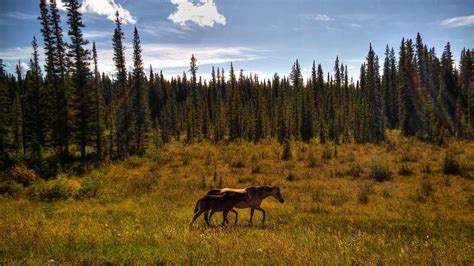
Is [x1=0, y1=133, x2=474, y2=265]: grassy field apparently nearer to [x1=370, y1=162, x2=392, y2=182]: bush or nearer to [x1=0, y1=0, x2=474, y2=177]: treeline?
[x1=370, y1=162, x2=392, y2=182]: bush

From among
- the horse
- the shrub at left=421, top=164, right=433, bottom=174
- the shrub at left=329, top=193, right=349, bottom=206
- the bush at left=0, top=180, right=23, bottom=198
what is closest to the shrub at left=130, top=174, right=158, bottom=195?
the bush at left=0, top=180, right=23, bottom=198

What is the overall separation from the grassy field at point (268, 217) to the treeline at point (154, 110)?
1086 centimetres

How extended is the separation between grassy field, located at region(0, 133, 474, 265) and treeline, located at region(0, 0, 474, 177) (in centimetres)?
1086

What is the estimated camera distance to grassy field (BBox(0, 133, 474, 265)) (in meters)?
8.80

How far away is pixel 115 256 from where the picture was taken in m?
8.62

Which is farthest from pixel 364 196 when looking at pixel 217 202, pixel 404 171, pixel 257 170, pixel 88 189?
pixel 88 189

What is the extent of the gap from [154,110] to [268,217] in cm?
9643

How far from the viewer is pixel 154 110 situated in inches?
4259

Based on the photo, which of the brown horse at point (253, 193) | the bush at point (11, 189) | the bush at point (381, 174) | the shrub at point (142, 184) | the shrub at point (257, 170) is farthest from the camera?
the shrub at point (257, 170)

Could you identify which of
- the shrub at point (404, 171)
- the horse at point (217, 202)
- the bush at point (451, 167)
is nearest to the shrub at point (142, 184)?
the horse at point (217, 202)

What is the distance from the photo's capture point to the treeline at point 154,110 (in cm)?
3916

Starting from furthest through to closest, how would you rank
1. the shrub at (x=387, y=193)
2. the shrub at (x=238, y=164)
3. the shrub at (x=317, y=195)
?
the shrub at (x=238, y=164), the shrub at (x=387, y=193), the shrub at (x=317, y=195)

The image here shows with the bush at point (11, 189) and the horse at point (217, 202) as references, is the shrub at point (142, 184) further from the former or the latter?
the horse at point (217, 202)

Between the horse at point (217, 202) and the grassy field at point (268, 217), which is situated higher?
the horse at point (217, 202)
